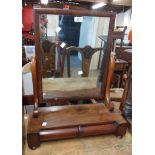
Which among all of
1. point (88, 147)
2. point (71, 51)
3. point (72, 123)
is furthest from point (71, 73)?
point (88, 147)

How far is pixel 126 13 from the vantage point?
3.77m

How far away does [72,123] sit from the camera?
876 mm

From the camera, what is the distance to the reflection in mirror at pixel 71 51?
36.0 inches

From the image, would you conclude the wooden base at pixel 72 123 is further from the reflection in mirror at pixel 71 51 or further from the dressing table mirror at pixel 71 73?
the reflection in mirror at pixel 71 51

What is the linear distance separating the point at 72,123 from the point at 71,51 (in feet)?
1.27

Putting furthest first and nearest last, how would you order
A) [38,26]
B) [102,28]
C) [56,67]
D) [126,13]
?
[126,13] < [56,67] < [102,28] < [38,26]

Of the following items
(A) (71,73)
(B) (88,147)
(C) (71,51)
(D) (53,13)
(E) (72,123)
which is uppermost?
(D) (53,13)

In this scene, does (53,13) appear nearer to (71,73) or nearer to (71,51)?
(71,51)

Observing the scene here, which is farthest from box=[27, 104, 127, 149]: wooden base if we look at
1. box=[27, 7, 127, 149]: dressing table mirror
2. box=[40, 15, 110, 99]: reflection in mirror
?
box=[40, 15, 110, 99]: reflection in mirror

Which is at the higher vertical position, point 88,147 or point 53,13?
point 53,13
